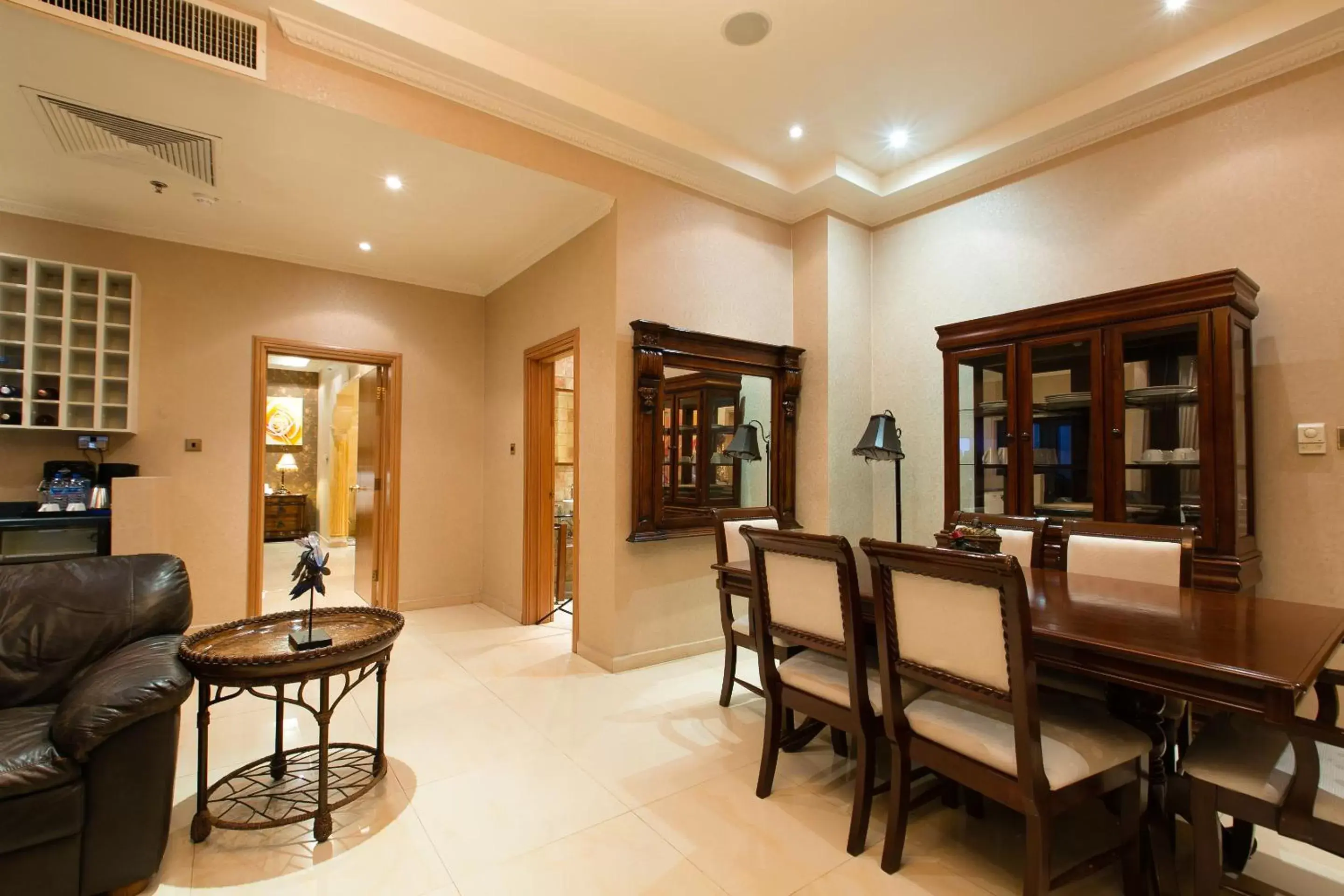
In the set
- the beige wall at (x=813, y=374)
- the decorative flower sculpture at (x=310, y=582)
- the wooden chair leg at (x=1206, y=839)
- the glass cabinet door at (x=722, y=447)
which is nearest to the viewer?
the wooden chair leg at (x=1206, y=839)

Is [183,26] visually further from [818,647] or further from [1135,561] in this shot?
[1135,561]

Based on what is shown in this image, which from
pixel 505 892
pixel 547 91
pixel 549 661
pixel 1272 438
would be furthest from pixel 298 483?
pixel 1272 438

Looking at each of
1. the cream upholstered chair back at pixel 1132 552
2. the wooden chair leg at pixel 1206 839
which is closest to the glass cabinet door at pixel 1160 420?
the cream upholstered chair back at pixel 1132 552

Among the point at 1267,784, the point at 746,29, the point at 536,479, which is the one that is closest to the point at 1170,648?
the point at 1267,784

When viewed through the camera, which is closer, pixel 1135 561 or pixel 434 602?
pixel 1135 561

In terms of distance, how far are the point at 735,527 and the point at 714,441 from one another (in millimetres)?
1055

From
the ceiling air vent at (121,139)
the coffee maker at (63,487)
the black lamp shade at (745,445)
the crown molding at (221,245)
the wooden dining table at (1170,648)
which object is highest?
the ceiling air vent at (121,139)

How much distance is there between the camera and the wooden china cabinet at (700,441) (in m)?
3.81

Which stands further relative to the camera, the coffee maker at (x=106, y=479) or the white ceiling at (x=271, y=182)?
the coffee maker at (x=106, y=479)

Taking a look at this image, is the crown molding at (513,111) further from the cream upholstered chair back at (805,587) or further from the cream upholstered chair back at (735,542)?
the cream upholstered chair back at (805,587)

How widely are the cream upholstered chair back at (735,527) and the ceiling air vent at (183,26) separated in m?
2.82

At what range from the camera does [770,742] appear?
2240 mm

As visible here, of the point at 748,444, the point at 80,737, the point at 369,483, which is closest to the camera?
the point at 80,737

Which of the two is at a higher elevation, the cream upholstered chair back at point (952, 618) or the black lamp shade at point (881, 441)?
the black lamp shade at point (881, 441)
